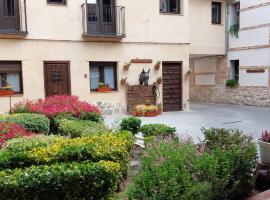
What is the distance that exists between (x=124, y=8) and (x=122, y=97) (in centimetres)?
390

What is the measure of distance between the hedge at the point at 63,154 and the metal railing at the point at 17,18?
26.5 feet

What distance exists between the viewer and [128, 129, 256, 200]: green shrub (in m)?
3.11

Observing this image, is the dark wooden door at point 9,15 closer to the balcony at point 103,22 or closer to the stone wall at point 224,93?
the balcony at point 103,22

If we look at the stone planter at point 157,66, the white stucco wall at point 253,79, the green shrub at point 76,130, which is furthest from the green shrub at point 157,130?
the white stucco wall at point 253,79

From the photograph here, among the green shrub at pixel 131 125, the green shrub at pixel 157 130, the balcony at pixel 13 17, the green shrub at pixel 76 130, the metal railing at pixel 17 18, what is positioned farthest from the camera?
the metal railing at pixel 17 18

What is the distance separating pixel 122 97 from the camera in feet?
43.0

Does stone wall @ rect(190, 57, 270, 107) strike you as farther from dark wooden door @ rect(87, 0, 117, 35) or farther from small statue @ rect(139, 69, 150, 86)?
dark wooden door @ rect(87, 0, 117, 35)

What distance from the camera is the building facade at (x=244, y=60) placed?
1488 centimetres

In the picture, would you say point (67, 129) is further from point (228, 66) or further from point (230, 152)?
point (228, 66)

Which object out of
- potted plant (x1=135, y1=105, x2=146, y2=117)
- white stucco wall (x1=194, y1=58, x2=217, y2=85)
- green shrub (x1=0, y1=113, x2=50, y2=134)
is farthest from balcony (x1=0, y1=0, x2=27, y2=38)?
white stucco wall (x1=194, y1=58, x2=217, y2=85)

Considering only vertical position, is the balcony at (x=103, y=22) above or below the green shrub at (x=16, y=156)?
above

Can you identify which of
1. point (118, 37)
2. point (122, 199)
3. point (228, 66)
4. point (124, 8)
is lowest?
point (122, 199)

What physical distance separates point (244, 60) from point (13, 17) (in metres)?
11.7

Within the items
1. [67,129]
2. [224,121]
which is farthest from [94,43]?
[67,129]
